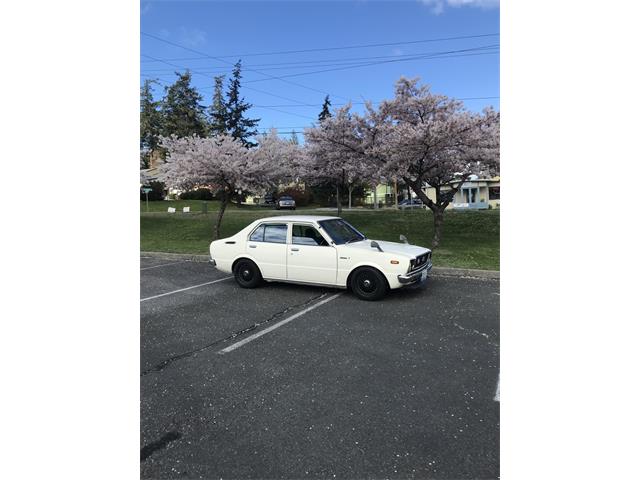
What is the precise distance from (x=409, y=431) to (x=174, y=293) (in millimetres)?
5094

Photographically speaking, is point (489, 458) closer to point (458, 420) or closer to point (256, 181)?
point (458, 420)

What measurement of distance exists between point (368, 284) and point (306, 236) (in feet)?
4.32

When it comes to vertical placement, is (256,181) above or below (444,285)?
above

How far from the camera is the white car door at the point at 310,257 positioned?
6.08m

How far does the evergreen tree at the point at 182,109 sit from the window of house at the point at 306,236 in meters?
39.6

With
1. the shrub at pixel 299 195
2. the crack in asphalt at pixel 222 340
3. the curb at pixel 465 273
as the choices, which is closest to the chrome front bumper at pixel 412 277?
the crack in asphalt at pixel 222 340

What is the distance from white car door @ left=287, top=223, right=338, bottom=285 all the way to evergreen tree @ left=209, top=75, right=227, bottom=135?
39.1m

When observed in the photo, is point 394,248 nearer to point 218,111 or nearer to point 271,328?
point 271,328

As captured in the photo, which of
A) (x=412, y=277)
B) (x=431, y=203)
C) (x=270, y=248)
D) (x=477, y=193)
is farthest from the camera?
(x=477, y=193)

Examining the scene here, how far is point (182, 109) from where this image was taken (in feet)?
140

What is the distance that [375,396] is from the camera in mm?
3020

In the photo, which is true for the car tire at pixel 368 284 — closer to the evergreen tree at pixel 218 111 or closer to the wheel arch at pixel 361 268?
the wheel arch at pixel 361 268

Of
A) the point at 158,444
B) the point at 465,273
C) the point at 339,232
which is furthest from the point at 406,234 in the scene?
the point at 158,444

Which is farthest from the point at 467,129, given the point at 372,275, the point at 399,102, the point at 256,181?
the point at 256,181
